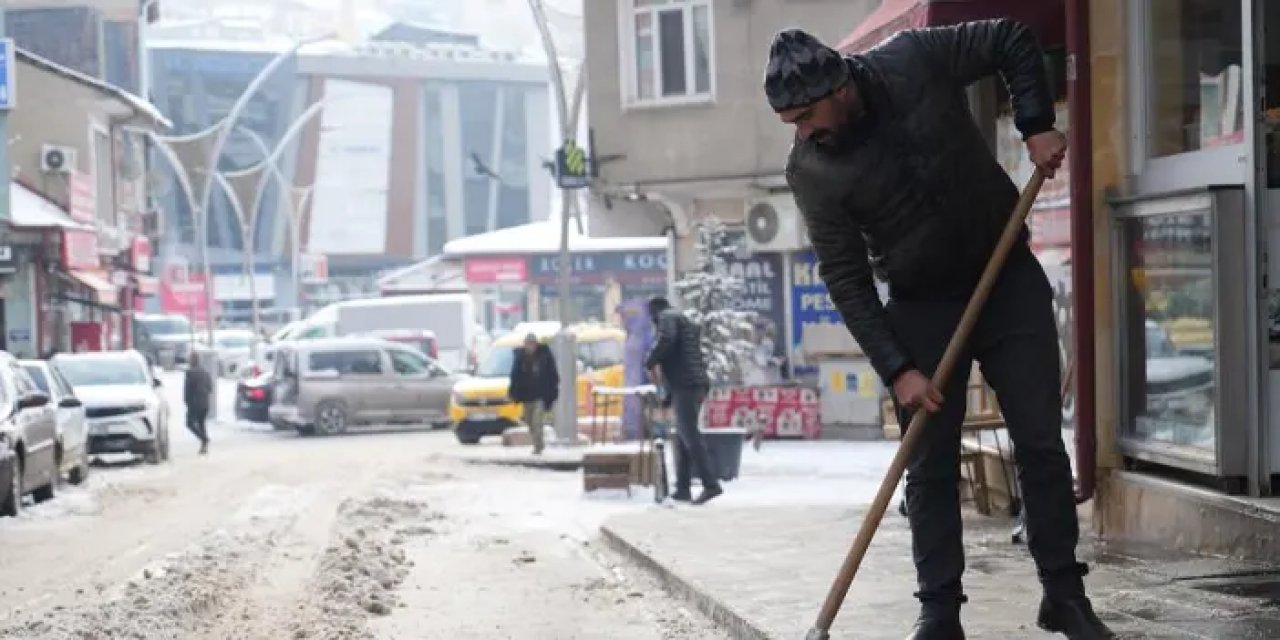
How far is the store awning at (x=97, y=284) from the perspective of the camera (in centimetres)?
4588

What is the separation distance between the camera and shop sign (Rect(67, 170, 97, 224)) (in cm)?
4525

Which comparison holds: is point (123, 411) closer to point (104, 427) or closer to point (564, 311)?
point (104, 427)

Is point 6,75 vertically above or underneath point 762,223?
above

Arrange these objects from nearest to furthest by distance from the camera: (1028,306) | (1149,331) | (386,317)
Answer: (1028,306) → (1149,331) → (386,317)

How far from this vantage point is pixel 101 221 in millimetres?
50312

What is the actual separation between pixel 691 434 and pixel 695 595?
7.56m

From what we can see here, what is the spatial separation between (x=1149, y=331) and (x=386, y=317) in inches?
1886

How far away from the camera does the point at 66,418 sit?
23.1 metres

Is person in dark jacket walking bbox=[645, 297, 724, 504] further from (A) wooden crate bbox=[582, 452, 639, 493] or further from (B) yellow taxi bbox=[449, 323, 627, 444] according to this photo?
(B) yellow taxi bbox=[449, 323, 627, 444]

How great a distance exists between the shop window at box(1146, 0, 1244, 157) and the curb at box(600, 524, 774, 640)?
297 centimetres

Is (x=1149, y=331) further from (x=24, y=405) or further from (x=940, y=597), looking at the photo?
(x=24, y=405)

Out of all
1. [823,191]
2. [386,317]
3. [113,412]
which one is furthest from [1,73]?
[823,191]

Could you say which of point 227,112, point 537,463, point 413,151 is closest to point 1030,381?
point 537,463

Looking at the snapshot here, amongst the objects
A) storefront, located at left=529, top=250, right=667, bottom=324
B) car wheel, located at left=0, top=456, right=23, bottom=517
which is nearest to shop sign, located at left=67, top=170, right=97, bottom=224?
storefront, located at left=529, top=250, right=667, bottom=324
